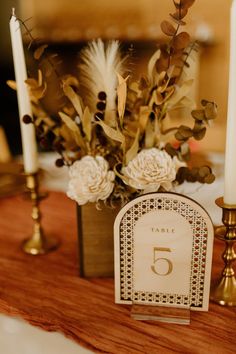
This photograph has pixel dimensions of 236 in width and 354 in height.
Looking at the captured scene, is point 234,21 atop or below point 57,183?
atop

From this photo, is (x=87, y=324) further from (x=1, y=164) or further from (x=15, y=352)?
(x=1, y=164)

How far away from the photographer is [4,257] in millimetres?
1011

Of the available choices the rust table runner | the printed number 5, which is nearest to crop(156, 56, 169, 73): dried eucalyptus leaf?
the printed number 5

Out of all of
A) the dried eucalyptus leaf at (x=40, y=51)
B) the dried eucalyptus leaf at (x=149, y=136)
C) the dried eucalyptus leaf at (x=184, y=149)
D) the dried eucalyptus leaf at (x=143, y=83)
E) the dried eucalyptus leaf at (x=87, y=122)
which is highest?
the dried eucalyptus leaf at (x=40, y=51)

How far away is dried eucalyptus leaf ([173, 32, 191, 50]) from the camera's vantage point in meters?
0.75

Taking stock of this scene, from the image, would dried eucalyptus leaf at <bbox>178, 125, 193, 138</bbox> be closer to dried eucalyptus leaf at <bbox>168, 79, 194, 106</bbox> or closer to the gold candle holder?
dried eucalyptus leaf at <bbox>168, 79, 194, 106</bbox>

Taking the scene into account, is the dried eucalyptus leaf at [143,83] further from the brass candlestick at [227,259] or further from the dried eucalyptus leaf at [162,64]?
the brass candlestick at [227,259]

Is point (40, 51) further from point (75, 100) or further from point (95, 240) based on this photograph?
point (95, 240)

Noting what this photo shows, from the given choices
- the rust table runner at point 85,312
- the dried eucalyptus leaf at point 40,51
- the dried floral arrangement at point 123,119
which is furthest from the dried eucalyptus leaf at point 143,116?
the rust table runner at point 85,312

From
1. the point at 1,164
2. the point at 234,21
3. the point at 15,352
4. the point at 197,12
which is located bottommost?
the point at 15,352

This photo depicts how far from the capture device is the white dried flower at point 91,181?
2.58 feet

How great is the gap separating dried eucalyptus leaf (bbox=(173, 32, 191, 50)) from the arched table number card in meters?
0.26

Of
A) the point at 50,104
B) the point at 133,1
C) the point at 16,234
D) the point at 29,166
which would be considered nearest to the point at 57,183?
the point at 16,234

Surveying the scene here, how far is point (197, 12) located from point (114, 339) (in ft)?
11.4
